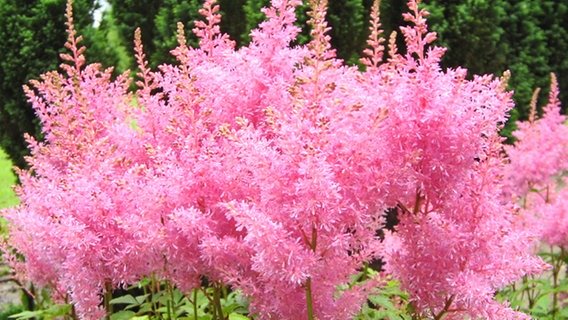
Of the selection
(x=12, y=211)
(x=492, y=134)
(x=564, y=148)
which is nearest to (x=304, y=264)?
(x=492, y=134)

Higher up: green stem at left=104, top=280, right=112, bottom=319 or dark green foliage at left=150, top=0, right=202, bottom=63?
dark green foliage at left=150, top=0, right=202, bottom=63

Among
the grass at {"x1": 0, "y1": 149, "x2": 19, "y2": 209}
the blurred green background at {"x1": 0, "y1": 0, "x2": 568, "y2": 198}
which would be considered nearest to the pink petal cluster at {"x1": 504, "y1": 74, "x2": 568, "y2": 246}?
the blurred green background at {"x1": 0, "y1": 0, "x2": 568, "y2": 198}

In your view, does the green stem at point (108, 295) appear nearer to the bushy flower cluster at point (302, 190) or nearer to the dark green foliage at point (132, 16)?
the bushy flower cluster at point (302, 190)

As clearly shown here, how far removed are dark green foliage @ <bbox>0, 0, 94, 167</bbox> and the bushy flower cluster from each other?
4609 millimetres

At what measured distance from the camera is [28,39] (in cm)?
687

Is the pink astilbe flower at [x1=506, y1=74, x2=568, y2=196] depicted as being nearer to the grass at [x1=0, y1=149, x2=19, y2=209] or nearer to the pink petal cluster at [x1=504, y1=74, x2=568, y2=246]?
the pink petal cluster at [x1=504, y1=74, x2=568, y2=246]

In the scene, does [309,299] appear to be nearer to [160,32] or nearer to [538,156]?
[538,156]

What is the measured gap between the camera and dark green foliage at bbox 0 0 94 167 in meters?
6.92

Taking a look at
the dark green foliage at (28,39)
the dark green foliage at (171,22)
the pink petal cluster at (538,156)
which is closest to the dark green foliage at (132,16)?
the dark green foliage at (171,22)

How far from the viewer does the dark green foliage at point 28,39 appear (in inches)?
273

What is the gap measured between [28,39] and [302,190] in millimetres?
5590

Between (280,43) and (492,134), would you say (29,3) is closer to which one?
(280,43)

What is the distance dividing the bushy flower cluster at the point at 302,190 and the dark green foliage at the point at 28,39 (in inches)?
181

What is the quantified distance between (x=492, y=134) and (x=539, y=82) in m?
6.53
